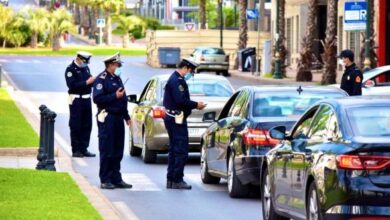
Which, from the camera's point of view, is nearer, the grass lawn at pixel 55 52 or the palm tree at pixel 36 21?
the grass lawn at pixel 55 52

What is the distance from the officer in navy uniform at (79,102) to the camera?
24.6m

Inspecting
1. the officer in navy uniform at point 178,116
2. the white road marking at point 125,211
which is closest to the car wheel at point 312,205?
the white road marking at point 125,211

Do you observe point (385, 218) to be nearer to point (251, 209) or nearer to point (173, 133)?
point (251, 209)

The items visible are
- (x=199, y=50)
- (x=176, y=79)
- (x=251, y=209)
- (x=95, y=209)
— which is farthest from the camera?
(x=199, y=50)

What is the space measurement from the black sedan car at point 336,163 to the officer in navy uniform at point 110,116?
5115 millimetres

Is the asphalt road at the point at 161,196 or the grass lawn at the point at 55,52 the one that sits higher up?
the asphalt road at the point at 161,196

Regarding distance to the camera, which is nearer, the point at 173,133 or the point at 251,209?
the point at 251,209

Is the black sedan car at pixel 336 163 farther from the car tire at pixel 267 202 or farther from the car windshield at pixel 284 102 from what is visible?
the car windshield at pixel 284 102

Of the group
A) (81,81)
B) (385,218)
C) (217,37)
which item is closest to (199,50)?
(217,37)

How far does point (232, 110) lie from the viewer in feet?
62.3

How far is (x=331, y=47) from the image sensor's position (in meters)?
53.2

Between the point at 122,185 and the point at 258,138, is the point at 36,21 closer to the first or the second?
the point at 122,185

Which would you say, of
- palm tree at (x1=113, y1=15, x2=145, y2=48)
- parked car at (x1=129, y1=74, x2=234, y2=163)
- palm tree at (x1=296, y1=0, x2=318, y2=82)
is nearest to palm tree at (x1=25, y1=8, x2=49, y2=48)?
palm tree at (x1=113, y1=15, x2=145, y2=48)

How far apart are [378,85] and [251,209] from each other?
14.0 metres
